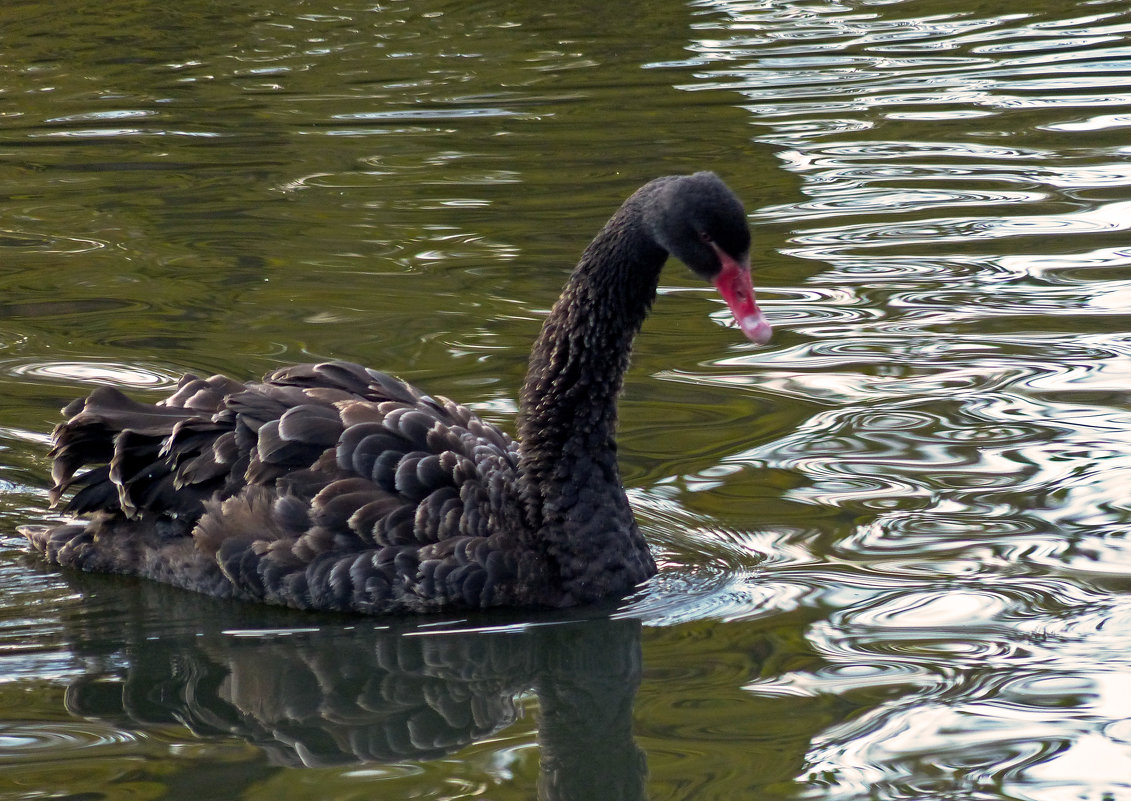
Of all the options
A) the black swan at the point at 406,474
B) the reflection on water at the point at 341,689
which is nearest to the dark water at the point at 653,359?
the reflection on water at the point at 341,689

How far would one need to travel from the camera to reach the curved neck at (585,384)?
20.1 feet

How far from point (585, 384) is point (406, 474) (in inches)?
28.9

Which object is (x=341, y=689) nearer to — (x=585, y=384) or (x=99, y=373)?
(x=585, y=384)

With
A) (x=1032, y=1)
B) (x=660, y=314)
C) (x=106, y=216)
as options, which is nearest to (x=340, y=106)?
(x=106, y=216)

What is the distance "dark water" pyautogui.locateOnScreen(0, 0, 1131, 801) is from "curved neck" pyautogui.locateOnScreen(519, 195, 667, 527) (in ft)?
1.53

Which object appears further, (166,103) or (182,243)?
(166,103)

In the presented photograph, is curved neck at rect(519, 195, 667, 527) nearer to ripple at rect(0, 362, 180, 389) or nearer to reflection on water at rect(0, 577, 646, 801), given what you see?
reflection on water at rect(0, 577, 646, 801)

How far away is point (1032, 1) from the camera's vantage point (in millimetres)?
17781

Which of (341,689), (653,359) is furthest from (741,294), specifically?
(653,359)

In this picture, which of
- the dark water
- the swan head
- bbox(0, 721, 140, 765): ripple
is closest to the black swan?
the swan head

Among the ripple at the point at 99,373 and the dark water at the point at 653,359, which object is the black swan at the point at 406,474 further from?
the ripple at the point at 99,373

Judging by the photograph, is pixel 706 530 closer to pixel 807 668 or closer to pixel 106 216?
pixel 807 668

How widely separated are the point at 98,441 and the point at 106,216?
505 centimetres

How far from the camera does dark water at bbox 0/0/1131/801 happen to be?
5.06 m
